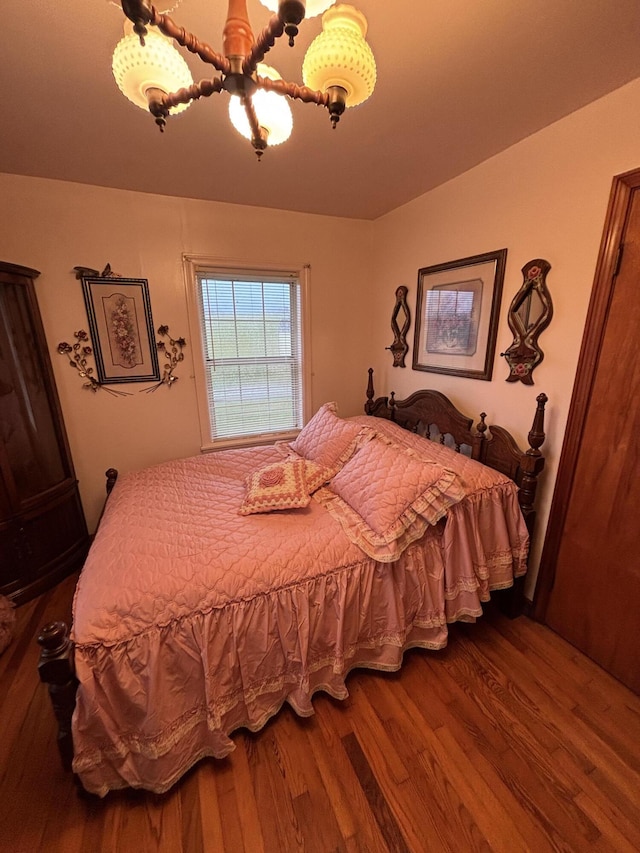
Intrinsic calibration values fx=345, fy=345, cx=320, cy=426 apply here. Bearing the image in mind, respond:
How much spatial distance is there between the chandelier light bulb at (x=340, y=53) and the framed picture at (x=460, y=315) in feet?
4.56

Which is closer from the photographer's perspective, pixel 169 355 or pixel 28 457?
pixel 28 457

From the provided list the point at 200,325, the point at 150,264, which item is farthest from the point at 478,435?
the point at 150,264

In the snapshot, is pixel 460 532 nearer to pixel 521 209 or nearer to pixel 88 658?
pixel 88 658

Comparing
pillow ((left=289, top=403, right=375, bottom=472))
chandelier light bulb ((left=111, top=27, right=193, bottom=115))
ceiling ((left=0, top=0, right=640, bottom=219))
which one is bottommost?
pillow ((left=289, top=403, right=375, bottom=472))

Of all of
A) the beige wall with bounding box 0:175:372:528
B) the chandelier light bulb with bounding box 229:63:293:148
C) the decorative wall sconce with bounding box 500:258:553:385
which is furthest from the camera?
the beige wall with bounding box 0:175:372:528

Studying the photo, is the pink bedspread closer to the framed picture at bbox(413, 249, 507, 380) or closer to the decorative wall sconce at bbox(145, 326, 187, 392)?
the framed picture at bbox(413, 249, 507, 380)

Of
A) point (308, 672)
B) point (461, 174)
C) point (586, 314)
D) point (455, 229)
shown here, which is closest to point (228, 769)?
point (308, 672)

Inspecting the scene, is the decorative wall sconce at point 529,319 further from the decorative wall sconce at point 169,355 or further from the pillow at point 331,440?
the decorative wall sconce at point 169,355

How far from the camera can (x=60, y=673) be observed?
40.6 inches

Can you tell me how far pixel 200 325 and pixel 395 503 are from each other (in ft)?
6.59

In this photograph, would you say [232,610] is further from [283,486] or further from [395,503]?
[395,503]

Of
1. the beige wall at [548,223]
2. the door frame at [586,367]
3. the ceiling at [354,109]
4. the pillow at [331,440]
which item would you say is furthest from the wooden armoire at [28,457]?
the door frame at [586,367]

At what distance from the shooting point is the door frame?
1418 millimetres

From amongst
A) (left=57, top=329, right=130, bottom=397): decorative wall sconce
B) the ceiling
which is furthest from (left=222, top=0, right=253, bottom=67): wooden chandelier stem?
(left=57, top=329, right=130, bottom=397): decorative wall sconce
